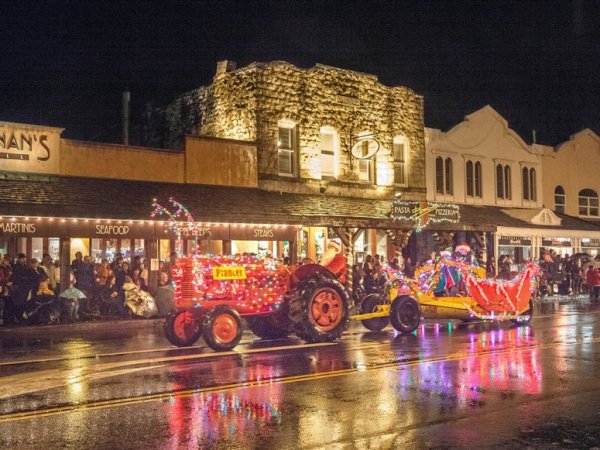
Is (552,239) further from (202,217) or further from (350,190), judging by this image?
(202,217)

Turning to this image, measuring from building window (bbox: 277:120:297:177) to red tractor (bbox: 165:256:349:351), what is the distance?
1244 cm

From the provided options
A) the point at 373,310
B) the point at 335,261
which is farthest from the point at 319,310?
the point at 373,310

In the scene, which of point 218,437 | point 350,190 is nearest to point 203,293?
point 218,437

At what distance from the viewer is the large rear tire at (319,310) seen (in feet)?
47.9

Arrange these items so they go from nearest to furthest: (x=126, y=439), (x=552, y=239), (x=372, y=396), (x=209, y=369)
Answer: (x=126, y=439)
(x=372, y=396)
(x=209, y=369)
(x=552, y=239)

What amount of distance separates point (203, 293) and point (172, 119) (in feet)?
55.7

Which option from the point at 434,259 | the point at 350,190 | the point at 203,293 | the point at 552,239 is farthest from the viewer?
the point at 552,239

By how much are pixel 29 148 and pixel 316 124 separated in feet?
34.7

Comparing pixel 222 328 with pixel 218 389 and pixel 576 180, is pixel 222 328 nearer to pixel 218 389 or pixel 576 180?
pixel 218 389

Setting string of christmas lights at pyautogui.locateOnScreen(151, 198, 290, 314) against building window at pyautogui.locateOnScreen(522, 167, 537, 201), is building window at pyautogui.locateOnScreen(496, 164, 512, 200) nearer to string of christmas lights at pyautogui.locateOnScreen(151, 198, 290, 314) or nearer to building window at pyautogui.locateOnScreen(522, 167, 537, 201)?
building window at pyautogui.locateOnScreen(522, 167, 537, 201)

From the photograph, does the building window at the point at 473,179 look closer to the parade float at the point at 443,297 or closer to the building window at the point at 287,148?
the building window at the point at 287,148

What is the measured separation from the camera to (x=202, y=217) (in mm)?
22141

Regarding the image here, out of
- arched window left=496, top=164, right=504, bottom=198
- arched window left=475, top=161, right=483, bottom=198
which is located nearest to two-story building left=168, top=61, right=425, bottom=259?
arched window left=475, top=161, right=483, bottom=198

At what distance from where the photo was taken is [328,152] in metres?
28.7
